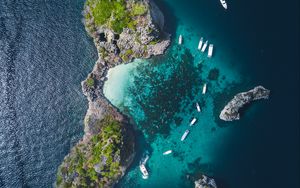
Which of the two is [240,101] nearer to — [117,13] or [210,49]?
[210,49]

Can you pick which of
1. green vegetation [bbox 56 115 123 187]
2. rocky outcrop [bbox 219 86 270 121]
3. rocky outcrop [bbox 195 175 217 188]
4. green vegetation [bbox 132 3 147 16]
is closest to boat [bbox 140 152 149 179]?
green vegetation [bbox 56 115 123 187]

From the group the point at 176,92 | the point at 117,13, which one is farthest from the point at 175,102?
the point at 117,13

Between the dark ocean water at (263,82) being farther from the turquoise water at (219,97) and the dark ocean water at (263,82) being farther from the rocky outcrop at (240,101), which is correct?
the rocky outcrop at (240,101)

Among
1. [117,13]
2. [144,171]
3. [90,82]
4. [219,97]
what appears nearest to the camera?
[117,13]

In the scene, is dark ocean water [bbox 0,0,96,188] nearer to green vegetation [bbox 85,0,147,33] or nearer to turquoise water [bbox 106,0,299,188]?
green vegetation [bbox 85,0,147,33]

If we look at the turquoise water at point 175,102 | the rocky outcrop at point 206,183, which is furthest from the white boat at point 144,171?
the rocky outcrop at point 206,183
